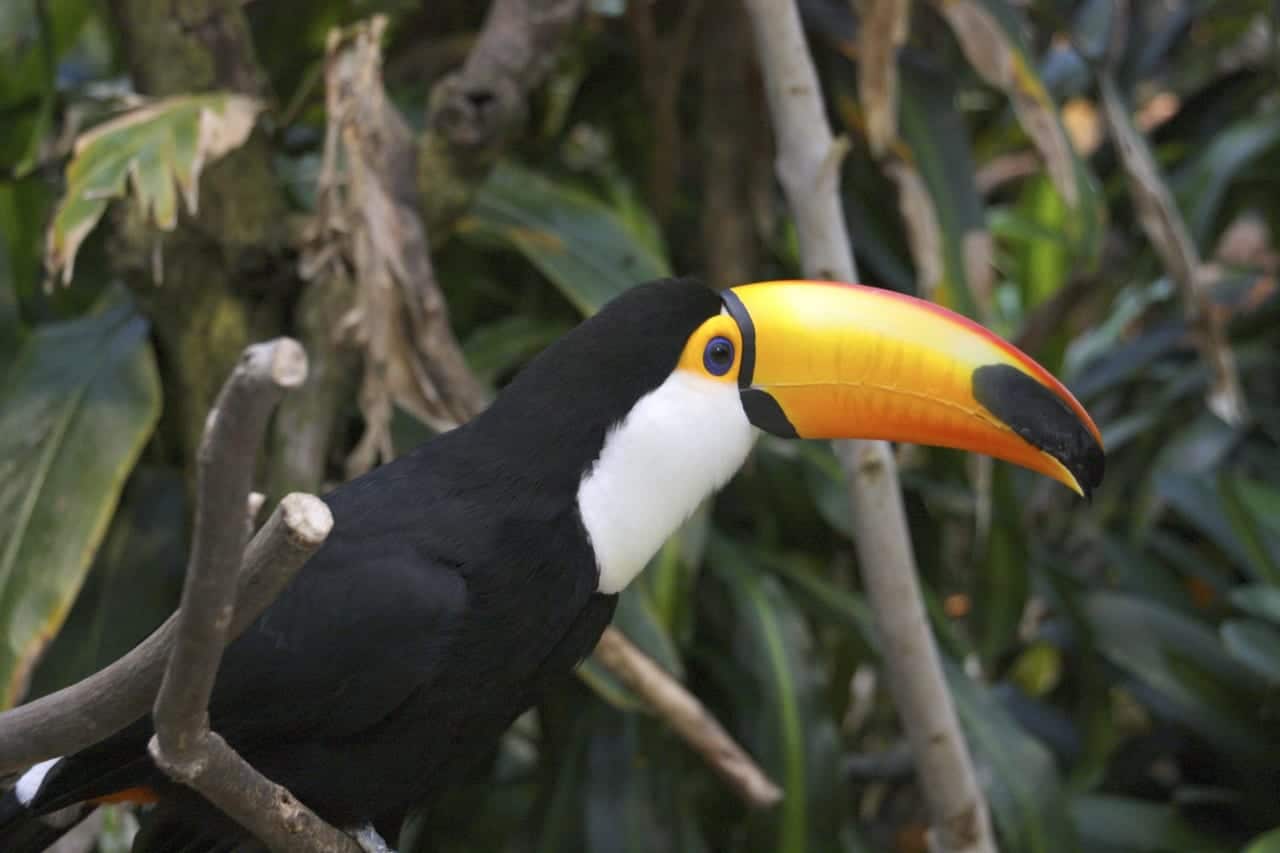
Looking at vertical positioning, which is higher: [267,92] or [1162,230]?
[267,92]

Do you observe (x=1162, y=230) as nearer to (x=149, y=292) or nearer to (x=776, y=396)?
(x=776, y=396)

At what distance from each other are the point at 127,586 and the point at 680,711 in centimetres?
77

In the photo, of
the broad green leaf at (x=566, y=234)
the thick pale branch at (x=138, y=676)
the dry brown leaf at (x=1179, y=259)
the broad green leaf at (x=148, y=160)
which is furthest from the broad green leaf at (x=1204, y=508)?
the thick pale branch at (x=138, y=676)

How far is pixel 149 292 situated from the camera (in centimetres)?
192

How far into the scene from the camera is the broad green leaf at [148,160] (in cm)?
166

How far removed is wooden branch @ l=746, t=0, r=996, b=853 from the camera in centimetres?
172

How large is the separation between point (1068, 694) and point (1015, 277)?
34.7 inches

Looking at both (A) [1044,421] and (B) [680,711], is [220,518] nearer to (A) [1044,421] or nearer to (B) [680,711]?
(A) [1044,421]

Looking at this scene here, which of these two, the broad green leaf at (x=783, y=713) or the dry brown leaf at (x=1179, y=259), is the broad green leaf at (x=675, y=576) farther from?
→ the dry brown leaf at (x=1179, y=259)

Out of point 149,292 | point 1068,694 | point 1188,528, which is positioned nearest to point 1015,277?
point 1188,528

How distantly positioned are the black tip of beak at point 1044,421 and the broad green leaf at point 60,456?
1.07 m

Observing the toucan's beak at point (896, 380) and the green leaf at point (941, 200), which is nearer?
the toucan's beak at point (896, 380)

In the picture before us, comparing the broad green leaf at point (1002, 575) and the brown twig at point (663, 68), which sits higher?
the brown twig at point (663, 68)

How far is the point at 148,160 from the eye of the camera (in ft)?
5.50
